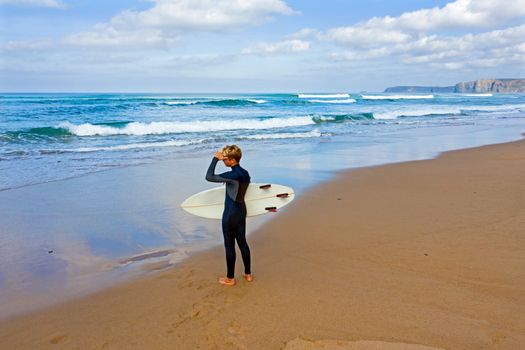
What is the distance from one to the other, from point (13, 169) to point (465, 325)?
10715 mm

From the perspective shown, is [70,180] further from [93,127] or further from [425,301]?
[93,127]

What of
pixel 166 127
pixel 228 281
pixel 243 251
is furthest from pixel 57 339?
pixel 166 127

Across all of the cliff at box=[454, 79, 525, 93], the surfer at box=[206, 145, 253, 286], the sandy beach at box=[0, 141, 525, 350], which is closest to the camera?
the sandy beach at box=[0, 141, 525, 350]

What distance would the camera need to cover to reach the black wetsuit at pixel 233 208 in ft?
14.6

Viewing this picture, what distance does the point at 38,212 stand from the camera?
708 cm

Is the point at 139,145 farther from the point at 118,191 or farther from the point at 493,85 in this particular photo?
the point at 493,85

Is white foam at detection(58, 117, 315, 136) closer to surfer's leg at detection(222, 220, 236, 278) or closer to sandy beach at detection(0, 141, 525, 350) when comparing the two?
sandy beach at detection(0, 141, 525, 350)

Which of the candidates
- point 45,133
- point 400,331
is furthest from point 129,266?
point 45,133

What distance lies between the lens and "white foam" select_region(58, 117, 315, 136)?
21.9 m

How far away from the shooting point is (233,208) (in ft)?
14.8

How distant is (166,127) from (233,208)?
19.8 metres

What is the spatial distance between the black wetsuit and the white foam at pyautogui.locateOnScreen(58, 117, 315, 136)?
58.7 feet

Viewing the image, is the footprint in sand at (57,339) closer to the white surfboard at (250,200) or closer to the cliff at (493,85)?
the white surfboard at (250,200)

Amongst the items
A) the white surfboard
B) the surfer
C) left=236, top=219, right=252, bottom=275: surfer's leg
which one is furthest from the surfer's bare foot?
the white surfboard
